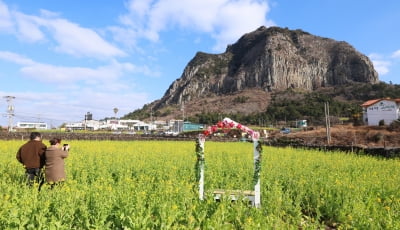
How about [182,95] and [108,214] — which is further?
[182,95]

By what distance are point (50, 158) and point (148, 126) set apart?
107 metres

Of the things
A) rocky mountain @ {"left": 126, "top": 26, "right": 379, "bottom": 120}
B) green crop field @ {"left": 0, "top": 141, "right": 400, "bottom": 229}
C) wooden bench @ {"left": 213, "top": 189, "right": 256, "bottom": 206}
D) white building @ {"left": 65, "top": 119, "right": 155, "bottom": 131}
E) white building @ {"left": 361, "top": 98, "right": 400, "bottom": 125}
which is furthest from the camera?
rocky mountain @ {"left": 126, "top": 26, "right": 379, "bottom": 120}

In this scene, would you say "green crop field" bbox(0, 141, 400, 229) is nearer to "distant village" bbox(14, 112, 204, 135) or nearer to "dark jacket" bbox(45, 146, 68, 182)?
"dark jacket" bbox(45, 146, 68, 182)

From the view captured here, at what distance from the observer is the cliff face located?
531 feet

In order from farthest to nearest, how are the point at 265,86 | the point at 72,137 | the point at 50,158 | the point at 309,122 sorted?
the point at 265,86
the point at 309,122
the point at 72,137
the point at 50,158

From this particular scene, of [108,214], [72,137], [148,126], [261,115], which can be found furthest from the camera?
[148,126]

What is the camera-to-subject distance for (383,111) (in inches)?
2094

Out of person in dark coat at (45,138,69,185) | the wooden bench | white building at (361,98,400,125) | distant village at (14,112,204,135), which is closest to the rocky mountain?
distant village at (14,112,204,135)

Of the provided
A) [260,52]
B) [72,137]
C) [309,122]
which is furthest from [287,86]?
[72,137]

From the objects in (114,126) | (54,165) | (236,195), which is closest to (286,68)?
(114,126)

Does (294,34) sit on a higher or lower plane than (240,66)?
higher

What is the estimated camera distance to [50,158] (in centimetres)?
812

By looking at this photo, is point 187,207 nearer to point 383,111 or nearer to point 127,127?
point 383,111

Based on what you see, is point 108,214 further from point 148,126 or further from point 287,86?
point 287,86
